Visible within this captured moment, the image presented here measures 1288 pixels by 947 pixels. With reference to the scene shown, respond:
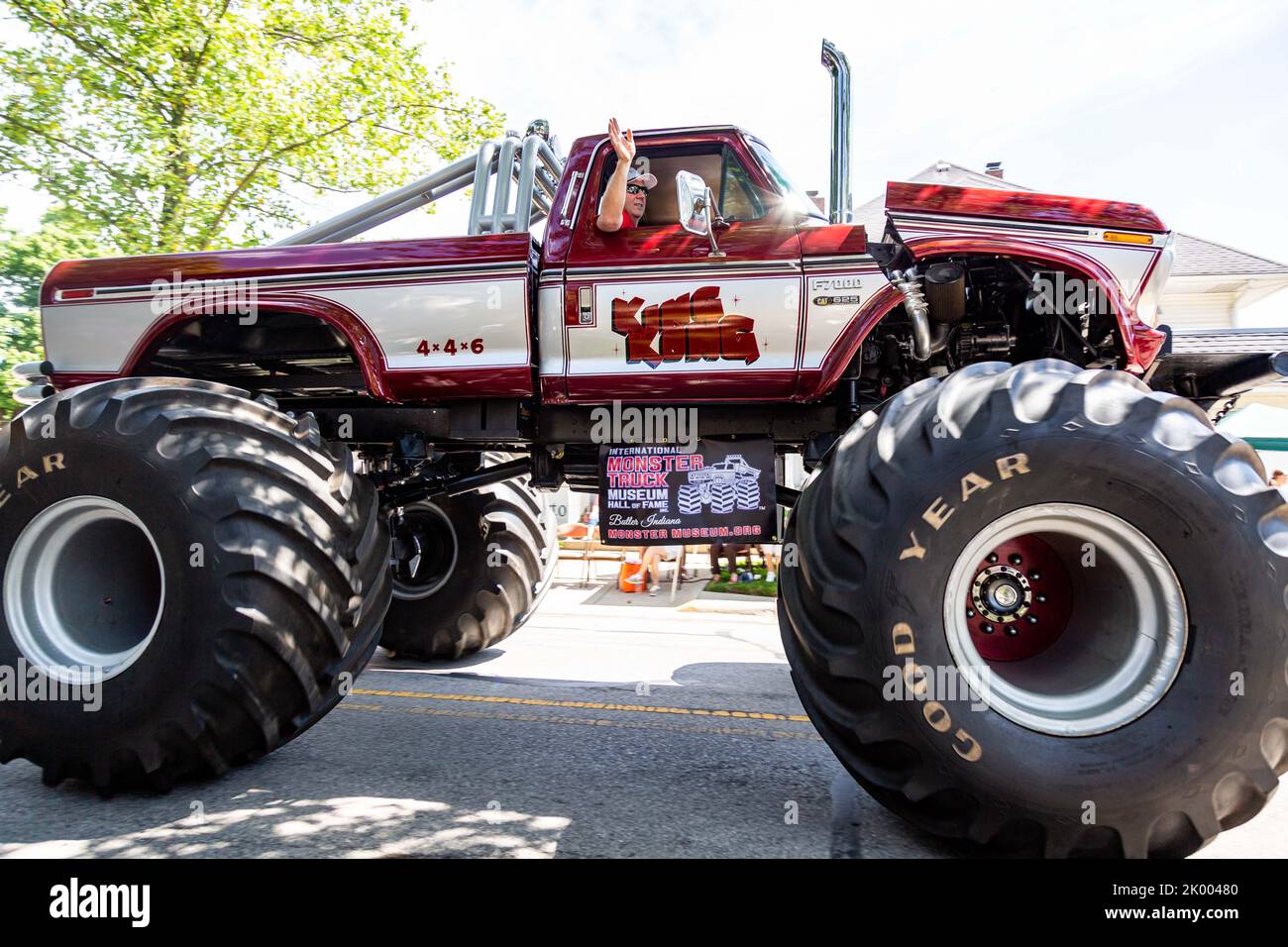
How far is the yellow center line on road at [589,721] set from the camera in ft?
13.0

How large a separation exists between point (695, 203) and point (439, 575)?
3.48m

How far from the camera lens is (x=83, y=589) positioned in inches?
129

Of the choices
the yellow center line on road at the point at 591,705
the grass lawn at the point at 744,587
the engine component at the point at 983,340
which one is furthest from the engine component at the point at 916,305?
the grass lawn at the point at 744,587

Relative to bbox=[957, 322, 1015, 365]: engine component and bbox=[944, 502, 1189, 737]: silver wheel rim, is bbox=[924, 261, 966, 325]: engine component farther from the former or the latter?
bbox=[944, 502, 1189, 737]: silver wheel rim

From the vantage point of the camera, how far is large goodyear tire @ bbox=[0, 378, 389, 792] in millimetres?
2854

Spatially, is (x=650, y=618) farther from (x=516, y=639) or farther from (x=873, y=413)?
(x=873, y=413)

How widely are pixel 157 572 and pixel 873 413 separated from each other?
10.4 ft

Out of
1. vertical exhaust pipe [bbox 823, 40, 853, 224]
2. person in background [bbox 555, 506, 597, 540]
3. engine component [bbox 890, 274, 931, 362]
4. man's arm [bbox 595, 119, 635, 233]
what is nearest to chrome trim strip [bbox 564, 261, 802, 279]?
man's arm [bbox 595, 119, 635, 233]

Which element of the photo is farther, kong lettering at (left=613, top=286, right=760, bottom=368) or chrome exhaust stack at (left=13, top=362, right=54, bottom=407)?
chrome exhaust stack at (left=13, top=362, right=54, bottom=407)

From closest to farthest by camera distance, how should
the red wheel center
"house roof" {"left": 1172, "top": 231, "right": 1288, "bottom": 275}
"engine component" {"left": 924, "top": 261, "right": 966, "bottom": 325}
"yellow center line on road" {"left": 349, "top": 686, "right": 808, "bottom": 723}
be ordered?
the red wheel center, "engine component" {"left": 924, "top": 261, "right": 966, "bottom": 325}, "yellow center line on road" {"left": 349, "top": 686, "right": 808, "bottom": 723}, "house roof" {"left": 1172, "top": 231, "right": 1288, "bottom": 275}

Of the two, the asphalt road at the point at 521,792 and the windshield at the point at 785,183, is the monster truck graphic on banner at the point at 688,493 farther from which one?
the windshield at the point at 785,183

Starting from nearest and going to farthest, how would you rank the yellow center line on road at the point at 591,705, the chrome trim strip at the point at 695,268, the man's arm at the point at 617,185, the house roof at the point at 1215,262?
the man's arm at the point at 617,185 < the chrome trim strip at the point at 695,268 < the yellow center line on road at the point at 591,705 < the house roof at the point at 1215,262

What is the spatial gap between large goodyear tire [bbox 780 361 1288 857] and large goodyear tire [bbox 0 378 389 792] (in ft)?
6.28

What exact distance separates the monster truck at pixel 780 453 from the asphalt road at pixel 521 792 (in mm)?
260
